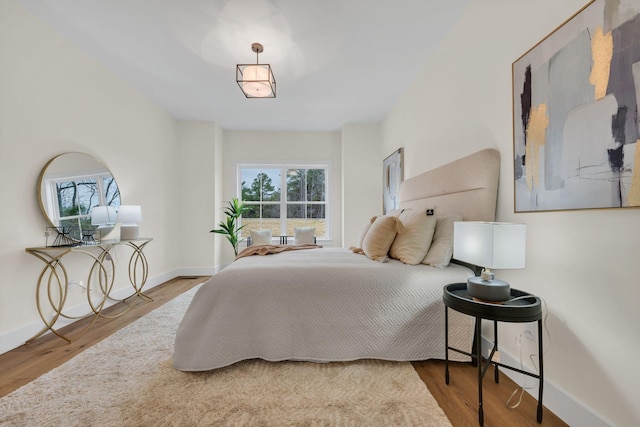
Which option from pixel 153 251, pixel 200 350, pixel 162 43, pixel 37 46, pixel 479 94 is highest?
pixel 162 43

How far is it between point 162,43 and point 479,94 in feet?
9.29

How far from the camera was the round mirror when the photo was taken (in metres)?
2.31

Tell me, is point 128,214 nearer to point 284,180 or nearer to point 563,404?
point 284,180

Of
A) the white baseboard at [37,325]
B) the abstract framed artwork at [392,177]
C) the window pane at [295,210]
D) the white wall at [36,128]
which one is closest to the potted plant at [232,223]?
the window pane at [295,210]

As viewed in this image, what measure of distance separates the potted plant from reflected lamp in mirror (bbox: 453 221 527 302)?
3.92 m

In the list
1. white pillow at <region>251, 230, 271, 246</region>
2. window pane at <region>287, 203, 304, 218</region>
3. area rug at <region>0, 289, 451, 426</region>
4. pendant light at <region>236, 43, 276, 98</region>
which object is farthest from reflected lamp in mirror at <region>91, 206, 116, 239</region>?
window pane at <region>287, 203, 304, 218</region>

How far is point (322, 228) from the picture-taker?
5.35m

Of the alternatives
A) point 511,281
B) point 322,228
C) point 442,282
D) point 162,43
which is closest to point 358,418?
point 442,282

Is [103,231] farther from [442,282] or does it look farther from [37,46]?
[442,282]

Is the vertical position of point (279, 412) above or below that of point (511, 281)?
below

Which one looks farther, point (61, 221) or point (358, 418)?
point (61, 221)

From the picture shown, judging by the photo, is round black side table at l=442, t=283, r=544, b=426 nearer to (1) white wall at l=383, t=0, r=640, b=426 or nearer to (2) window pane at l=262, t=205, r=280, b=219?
(1) white wall at l=383, t=0, r=640, b=426

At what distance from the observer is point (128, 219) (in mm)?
2998

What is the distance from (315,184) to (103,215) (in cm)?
339
